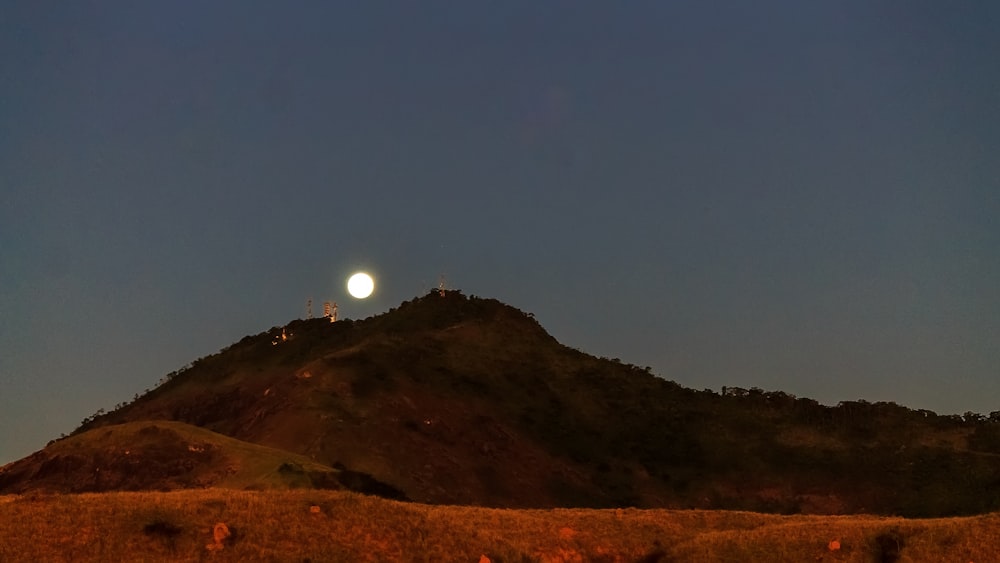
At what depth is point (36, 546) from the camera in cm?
2759

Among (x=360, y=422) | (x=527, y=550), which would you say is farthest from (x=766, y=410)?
(x=527, y=550)

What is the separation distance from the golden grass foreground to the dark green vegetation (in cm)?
3473

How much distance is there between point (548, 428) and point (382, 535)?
77.0 metres

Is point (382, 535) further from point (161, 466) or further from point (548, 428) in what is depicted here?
Answer: point (548, 428)

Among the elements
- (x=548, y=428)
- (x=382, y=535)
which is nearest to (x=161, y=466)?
(x=382, y=535)

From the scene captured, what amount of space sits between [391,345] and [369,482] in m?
50.8

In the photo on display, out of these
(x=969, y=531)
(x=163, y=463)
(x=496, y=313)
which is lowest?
(x=969, y=531)

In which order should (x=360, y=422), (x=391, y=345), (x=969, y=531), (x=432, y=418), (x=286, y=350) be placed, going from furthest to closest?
(x=286, y=350)
(x=391, y=345)
(x=432, y=418)
(x=360, y=422)
(x=969, y=531)

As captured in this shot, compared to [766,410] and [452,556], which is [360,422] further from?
[766,410]

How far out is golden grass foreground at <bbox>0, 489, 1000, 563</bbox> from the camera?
94.1ft

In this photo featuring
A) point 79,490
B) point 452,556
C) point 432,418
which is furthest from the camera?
point 432,418

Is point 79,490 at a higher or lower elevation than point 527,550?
higher

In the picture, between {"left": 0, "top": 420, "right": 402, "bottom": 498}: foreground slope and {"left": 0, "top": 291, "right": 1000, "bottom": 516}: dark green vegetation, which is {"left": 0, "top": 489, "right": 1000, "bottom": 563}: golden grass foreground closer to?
{"left": 0, "top": 420, "right": 402, "bottom": 498}: foreground slope

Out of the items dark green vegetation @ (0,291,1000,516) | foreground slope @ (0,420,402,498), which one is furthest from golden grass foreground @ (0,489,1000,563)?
dark green vegetation @ (0,291,1000,516)
